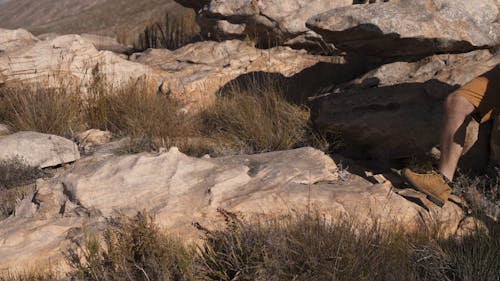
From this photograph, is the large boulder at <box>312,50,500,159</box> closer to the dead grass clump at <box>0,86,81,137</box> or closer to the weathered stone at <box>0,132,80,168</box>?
the weathered stone at <box>0,132,80,168</box>

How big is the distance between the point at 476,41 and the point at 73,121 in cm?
408

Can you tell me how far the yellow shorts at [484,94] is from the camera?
3512mm

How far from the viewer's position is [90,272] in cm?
270

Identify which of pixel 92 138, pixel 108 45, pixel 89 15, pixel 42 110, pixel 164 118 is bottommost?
pixel 89 15

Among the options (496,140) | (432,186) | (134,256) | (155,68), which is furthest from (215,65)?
(134,256)

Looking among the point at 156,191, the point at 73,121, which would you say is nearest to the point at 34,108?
the point at 73,121

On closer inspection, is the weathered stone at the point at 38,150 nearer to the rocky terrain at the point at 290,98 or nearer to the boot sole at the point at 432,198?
the rocky terrain at the point at 290,98

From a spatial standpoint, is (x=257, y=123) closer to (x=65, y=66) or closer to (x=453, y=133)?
(x=453, y=133)

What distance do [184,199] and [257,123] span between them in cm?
181

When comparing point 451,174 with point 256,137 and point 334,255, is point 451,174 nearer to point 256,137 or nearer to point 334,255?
point 334,255

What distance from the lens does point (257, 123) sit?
4.87m

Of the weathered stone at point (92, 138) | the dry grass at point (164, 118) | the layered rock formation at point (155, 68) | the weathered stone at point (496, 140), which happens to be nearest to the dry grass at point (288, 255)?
the weathered stone at point (496, 140)

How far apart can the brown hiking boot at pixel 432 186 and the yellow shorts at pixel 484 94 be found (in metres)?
0.54

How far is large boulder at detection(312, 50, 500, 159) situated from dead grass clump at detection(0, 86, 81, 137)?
2.65 meters
